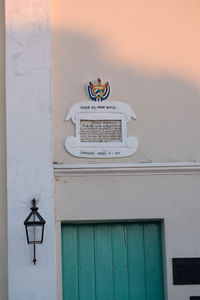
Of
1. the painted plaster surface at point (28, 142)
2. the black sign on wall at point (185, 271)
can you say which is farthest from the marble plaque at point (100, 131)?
the black sign on wall at point (185, 271)

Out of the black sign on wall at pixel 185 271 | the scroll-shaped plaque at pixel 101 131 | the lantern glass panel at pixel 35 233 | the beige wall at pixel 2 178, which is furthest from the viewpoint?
the scroll-shaped plaque at pixel 101 131

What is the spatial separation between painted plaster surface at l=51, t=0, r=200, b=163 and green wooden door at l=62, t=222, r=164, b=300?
3.26ft

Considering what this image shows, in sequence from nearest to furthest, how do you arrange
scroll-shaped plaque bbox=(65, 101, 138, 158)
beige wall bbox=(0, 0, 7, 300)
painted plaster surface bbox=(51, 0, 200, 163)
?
beige wall bbox=(0, 0, 7, 300)
scroll-shaped plaque bbox=(65, 101, 138, 158)
painted plaster surface bbox=(51, 0, 200, 163)

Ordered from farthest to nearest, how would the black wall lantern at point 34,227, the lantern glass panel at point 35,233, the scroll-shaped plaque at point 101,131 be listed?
the scroll-shaped plaque at point 101,131
the lantern glass panel at point 35,233
the black wall lantern at point 34,227

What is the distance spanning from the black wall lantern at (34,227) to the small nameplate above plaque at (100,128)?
37.0 inches

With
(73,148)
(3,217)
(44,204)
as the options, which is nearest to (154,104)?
(73,148)

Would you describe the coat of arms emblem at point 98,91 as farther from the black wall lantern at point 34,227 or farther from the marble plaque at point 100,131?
the black wall lantern at point 34,227

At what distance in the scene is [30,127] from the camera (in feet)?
24.6

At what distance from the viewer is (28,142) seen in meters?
7.47

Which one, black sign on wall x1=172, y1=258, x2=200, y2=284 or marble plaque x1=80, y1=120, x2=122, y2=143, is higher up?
marble plaque x1=80, y1=120, x2=122, y2=143

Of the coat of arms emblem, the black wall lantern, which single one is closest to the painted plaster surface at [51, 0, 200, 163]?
the coat of arms emblem

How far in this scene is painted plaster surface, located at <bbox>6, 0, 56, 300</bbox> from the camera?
7.20 m

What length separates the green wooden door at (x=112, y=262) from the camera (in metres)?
7.55

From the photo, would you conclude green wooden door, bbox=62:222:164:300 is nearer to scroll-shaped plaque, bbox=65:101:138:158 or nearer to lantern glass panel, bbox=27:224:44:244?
lantern glass panel, bbox=27:224:44:244
